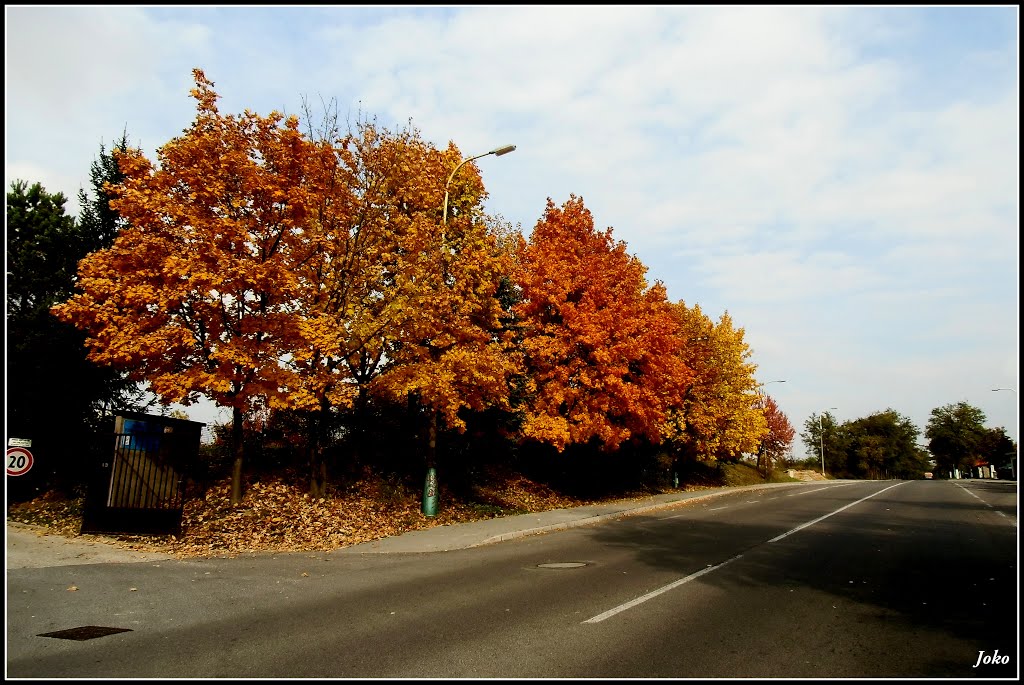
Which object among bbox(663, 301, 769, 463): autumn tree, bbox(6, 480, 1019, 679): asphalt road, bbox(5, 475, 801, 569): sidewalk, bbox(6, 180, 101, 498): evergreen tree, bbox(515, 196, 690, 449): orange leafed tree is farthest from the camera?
bbox(663, 301, 769, 463): autumn tree

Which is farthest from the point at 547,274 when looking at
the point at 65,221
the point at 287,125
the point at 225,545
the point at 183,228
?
the point at 65,221

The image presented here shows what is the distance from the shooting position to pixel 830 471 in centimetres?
9531

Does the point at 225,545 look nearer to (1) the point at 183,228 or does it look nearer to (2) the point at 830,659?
(1) the point at 183,228

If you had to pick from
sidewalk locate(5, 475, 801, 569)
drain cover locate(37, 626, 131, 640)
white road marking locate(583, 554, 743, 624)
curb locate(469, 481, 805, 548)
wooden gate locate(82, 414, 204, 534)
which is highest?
wooden gate locate(82, 414, 204, 534)

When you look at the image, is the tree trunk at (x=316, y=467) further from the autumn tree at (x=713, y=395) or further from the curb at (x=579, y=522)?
the autumn tree at (x=713, y=395)

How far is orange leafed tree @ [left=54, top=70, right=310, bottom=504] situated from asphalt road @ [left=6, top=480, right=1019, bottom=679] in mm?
4671

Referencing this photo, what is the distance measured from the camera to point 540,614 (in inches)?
285

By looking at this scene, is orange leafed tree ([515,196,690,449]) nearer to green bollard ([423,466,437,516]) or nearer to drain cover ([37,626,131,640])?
green bollard ([423,466,437,516])

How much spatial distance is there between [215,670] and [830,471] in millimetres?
105460

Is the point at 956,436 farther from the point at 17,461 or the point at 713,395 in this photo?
the point at 17,461

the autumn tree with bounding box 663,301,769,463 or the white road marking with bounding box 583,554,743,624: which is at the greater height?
the autumn tree with bounding box 663,301,769,463

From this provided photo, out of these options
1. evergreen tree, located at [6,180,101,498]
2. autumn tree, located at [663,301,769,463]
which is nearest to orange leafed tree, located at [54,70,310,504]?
evergreen tree, located at [6,180,101,498]

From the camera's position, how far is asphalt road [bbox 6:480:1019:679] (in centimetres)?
545

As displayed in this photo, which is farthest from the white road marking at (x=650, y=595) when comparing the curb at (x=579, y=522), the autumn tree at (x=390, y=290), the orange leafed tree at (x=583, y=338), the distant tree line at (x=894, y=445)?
the distant tree line at (x=894, y=445)
